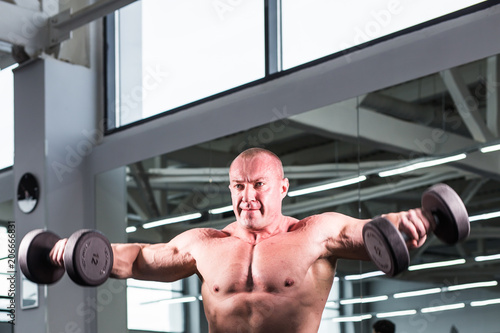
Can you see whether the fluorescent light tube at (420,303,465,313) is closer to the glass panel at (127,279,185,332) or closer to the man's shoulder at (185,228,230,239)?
the man's shoulder at (185,228,230,239)

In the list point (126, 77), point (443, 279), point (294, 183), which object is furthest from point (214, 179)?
point (443, 279)

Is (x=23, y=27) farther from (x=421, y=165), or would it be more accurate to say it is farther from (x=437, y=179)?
(x=437, y=179)

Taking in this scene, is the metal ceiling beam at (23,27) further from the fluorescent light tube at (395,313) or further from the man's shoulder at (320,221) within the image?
the man's shoulder at (320,221)

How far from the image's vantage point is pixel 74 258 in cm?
276

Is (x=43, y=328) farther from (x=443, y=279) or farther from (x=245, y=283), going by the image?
(x=245, y=283)

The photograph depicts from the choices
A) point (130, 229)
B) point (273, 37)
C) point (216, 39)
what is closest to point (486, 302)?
point (273, 37)

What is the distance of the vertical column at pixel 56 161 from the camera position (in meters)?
6.39

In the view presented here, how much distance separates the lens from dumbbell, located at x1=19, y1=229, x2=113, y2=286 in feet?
9.11

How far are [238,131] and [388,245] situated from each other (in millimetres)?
3253

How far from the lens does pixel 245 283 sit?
2854 mm

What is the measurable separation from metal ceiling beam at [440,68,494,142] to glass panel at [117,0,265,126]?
1.64 meters

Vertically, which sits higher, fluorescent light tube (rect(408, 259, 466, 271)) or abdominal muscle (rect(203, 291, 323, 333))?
fluorescent light tube (rect(408, 259, 466, 271))

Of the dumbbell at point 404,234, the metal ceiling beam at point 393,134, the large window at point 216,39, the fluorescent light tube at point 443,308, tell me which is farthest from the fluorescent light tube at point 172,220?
the dumbbell at point 404,234

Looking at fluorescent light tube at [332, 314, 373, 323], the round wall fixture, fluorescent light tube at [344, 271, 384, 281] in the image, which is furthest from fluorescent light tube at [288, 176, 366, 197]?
the round wall fixture
